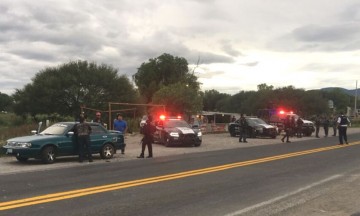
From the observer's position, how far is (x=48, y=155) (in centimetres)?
1591

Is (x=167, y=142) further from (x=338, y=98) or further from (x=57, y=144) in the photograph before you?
(x=338, y=98)

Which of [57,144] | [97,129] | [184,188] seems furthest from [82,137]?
[184,188]

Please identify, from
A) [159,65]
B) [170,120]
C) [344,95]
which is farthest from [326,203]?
[344,95]

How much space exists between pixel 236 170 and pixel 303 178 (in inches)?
88.9

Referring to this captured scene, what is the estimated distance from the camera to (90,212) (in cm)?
755

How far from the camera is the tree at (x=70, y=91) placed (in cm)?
5894

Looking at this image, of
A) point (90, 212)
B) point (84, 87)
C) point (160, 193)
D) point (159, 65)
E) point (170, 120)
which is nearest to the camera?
point (90, 212)

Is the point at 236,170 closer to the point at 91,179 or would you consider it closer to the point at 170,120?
the point at 91,179

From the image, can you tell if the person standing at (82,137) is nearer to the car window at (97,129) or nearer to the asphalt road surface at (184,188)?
the asphalt road surface at (184,188)

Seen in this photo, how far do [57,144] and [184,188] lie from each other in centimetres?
758

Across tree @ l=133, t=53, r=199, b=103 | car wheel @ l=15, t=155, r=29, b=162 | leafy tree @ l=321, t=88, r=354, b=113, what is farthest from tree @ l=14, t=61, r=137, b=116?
leafy tree @ l=321, t=88, r=354, b=113

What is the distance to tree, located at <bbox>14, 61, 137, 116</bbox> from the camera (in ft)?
193

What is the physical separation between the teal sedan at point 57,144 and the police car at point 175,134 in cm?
634

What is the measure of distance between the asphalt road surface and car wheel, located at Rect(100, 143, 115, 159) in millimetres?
1945
